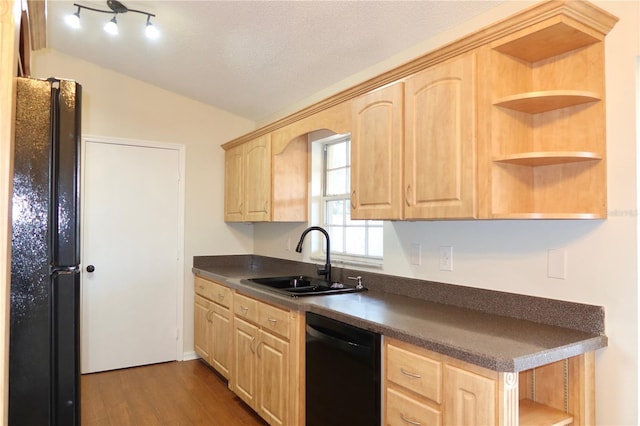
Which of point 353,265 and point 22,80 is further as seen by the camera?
point 353,265

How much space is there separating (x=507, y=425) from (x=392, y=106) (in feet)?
4.90

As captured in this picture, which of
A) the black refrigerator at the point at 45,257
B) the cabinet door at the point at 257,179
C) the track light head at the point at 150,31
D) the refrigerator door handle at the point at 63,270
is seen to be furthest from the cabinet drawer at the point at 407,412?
the track light head at the point at 150,31

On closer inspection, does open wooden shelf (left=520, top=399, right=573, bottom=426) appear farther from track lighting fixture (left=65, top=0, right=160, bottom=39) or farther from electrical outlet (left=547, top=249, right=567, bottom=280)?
track lighting fixture (left=65, top=0, right=160, bottom=39)

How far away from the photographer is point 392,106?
2.22 m

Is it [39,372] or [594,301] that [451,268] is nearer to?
[594,301]

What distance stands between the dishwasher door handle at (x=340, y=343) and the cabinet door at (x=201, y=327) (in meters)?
1.85

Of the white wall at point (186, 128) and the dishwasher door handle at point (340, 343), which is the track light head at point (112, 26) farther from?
the dishwasher door handle at point (340, 343)

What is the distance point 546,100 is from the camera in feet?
A: 5.73

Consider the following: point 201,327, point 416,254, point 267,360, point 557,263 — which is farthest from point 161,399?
point 557,263

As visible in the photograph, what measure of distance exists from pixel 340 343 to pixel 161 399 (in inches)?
77.3

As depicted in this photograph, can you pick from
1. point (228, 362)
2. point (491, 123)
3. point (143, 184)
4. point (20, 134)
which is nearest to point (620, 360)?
point (491, 123)

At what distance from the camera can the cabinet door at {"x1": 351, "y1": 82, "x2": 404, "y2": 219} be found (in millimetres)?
2199

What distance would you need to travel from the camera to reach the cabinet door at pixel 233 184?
405 centimetres

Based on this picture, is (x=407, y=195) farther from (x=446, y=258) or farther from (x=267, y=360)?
(x=267, y=360)
